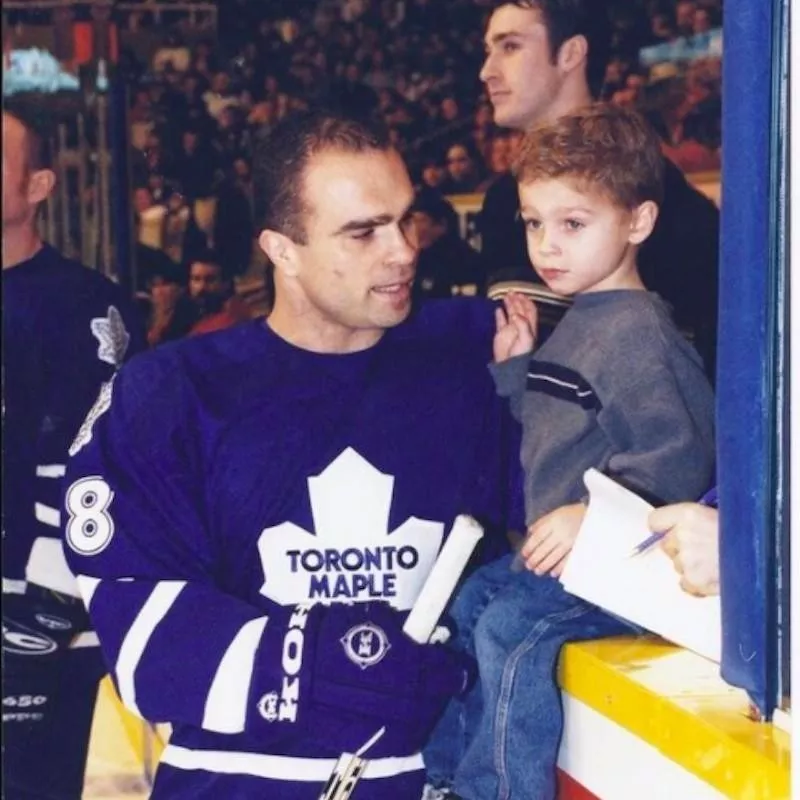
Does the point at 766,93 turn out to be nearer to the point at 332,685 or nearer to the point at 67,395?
the point at 332,685

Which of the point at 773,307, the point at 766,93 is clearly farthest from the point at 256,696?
the point at 766,93

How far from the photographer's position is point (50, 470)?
185cm

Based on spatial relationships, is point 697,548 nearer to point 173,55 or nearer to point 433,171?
point 433,171

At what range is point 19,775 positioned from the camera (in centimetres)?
190

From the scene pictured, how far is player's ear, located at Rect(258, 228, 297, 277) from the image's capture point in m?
1.75

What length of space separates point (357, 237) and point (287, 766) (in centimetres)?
58

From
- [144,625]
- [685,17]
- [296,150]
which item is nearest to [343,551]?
[144,625]

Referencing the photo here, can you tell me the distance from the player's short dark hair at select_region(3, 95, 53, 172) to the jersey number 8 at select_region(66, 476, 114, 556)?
372 millimetres

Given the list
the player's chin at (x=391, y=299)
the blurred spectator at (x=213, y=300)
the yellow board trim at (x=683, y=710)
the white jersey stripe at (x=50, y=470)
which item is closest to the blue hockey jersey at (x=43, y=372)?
the white jersey stripe at (x=50, y=470)

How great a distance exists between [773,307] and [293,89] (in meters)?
0.69

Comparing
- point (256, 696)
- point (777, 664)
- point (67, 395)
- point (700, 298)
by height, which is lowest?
point (256, 696)

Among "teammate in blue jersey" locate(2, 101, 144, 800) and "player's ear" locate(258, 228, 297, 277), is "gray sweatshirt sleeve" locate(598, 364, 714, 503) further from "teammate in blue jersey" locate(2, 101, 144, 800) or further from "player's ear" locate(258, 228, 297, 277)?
"teammate in blue jersey" locate(2, 101, 144, 800)

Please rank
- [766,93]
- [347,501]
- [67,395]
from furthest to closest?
[67,395] → [347,501] → [766,93]

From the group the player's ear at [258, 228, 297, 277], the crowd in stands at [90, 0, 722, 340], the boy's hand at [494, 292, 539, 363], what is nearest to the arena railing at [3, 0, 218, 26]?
the crowd in stands at [90, 0, 722, 340]
